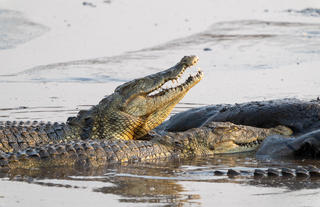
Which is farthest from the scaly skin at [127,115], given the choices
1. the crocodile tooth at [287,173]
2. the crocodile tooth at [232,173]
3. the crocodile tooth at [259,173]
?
the crocodile tooth at [287,173]

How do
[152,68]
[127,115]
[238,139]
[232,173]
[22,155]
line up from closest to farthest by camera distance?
1. [232,173]
2. [22,155]
3. [238,139]
4. [127,115]
5. [152,68]

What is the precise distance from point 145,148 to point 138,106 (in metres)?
0.95

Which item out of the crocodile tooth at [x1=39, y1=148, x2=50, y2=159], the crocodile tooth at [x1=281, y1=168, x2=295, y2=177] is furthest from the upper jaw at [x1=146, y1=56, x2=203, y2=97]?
the crocodile tooth at [x1=281, y1=168, x2=295, y2=177]

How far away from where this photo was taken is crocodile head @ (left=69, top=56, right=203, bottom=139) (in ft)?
26.5

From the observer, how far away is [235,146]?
777 centimetres

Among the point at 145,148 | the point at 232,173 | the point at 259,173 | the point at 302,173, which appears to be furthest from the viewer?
the point at 145,148

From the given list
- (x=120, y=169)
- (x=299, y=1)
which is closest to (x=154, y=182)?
(x=120, y=169)

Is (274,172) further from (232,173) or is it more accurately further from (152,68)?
(152,68)

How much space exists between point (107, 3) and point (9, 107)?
43.2 ft

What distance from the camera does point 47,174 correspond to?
627 centimetres

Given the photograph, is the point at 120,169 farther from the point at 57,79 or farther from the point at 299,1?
the point at 299,1

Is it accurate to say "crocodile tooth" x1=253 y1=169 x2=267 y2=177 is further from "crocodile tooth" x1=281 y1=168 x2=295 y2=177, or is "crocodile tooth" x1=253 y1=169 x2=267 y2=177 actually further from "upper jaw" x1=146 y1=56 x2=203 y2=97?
"upper jaw" x1=146 y1=56 x2=203 y2=97

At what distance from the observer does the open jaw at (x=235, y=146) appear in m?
7.72

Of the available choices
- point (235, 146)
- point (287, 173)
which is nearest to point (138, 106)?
point (235, 146)
